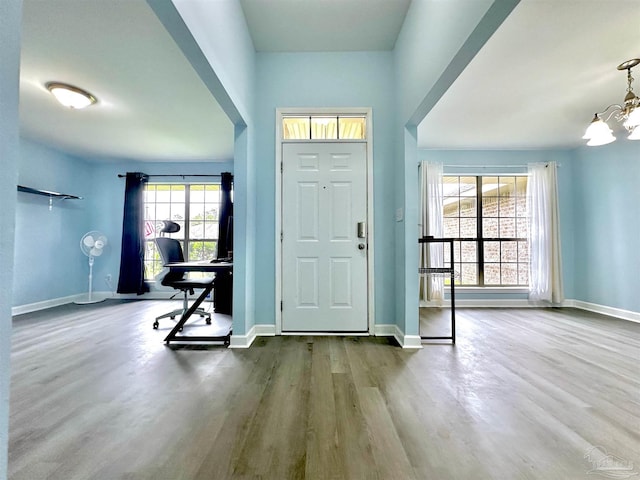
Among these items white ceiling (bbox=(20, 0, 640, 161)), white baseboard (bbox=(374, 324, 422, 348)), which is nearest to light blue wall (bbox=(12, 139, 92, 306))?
white ceiling (bbox=(20, 0, 640, 161))

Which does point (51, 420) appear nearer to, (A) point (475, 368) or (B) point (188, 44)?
(B) point (188, 44)

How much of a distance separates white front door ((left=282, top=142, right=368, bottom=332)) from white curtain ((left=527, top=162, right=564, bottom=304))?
11.2ft

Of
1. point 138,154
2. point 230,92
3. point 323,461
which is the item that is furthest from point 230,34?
point 138,154

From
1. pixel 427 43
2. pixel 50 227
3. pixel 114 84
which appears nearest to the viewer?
pixel 427 43

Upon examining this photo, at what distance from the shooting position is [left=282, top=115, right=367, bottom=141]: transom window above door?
325cm

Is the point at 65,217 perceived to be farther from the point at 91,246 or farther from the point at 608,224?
the point at 608,224

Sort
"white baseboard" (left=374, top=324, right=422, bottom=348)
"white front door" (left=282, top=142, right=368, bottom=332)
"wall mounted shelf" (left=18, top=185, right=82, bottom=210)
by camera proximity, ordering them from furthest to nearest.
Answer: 1. "wall mounted shelf" (left=18, top=185, right=82, bottom=210)
2. "white front door" (left=282, top=142, right=368, bottom=332)
3. "white baseboard" (left=374, top=324, right=422, bottom=348)

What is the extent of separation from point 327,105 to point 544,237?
160 inches

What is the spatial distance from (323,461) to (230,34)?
287cm

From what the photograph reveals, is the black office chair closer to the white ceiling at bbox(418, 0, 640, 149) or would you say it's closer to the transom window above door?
the transom window above door

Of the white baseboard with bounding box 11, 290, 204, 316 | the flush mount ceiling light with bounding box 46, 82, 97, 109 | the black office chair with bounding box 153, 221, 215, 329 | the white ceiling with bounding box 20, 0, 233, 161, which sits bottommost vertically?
the white baseboard with bounding box 11, 290, 204, 316

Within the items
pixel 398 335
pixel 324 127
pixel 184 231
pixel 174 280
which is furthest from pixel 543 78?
pixel 184 231

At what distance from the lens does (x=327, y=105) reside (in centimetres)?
319

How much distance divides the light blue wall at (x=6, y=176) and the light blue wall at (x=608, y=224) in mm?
5899
